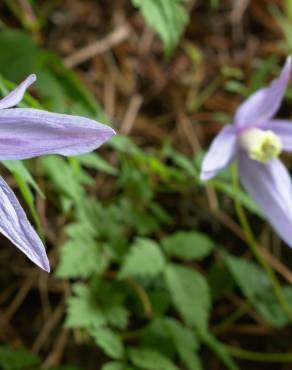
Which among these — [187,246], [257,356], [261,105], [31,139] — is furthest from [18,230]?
[257,356]

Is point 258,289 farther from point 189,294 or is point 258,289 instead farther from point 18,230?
point 18,230

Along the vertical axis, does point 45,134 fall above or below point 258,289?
above

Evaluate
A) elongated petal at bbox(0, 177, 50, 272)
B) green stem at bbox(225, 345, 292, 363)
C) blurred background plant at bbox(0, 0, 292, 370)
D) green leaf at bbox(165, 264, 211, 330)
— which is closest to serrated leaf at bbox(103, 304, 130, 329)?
blurred background plant at bbox(0, 0, 292, 370)

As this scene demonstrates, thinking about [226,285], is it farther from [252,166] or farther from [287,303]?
[252,166]

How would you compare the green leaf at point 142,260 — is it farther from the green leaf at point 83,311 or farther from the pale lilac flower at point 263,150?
the pale lilac flower at point 263,150

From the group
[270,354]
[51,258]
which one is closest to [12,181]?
[51,258]

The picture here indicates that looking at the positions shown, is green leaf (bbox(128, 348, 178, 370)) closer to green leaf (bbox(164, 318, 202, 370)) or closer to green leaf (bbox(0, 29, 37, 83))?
green leaf (bbox(164, 318, 202, 370))
